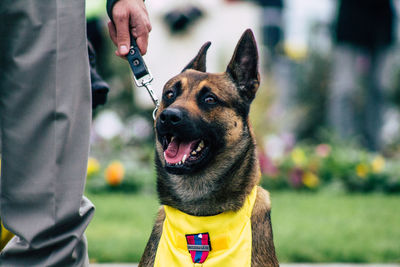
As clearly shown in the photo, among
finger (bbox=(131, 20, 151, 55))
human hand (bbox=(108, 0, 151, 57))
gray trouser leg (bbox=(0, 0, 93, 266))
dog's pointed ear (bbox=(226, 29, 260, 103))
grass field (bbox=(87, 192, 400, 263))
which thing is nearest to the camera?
gray trouser leg (bbox=(0, 0, 93, 266))

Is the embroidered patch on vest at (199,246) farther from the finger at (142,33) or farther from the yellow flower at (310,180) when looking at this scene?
the yellow flower at (310,180)

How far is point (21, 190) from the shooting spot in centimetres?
193

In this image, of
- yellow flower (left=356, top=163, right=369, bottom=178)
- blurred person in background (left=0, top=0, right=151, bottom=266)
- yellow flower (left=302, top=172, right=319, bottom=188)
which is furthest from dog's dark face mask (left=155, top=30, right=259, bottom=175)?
yellow flower (left=356, top=163, right=369, bottom=178)

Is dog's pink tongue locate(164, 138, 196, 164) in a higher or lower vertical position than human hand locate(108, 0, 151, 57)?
lower

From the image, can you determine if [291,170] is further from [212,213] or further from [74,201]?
[74,201]

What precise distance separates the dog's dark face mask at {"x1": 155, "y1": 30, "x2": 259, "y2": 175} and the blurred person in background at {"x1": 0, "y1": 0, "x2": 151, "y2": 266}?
0.71 meters

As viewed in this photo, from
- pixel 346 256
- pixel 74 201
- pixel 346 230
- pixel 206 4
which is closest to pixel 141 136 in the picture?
pixel 206 4

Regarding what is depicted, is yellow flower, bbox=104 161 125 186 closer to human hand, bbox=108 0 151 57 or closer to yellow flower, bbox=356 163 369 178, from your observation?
yellow flower, bbox=356 163 369 178

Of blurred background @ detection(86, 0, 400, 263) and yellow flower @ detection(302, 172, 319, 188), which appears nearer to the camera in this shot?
blurred background @ detection(86, 0, 400, 263)

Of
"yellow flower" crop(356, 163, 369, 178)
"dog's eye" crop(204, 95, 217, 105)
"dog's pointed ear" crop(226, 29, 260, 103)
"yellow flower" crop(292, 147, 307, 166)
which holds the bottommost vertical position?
"yellow flower" crop(356, 163, 369, 178)

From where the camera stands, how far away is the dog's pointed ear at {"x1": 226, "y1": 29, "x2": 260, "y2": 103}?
2.92 m

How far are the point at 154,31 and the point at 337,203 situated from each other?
191 inches

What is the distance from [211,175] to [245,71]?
2.10 feet

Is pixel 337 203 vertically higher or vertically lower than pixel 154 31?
lower
